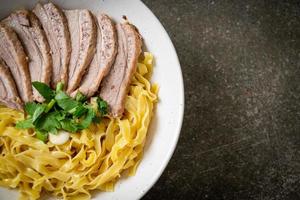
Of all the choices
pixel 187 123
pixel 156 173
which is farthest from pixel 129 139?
pixel 187 123

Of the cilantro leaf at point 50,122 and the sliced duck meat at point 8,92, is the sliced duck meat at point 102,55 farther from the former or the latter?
the sliced duck meat at point 8,92

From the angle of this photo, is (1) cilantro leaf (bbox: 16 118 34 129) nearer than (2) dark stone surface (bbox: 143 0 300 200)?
Yes

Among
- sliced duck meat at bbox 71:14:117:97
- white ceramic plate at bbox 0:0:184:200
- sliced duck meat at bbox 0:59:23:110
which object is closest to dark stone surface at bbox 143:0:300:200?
white ceramic plate at bbox 0:0:184:200

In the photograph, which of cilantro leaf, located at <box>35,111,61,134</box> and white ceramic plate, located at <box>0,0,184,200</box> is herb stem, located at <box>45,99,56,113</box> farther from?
white ceramic plate, located at <box>0,0,184,200</box>

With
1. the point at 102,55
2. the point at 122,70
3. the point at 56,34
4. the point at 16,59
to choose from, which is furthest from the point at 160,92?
the point at 16,59

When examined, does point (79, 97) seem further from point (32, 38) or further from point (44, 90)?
point (32, 38)

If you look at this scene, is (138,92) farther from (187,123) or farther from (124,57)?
(187,123)
